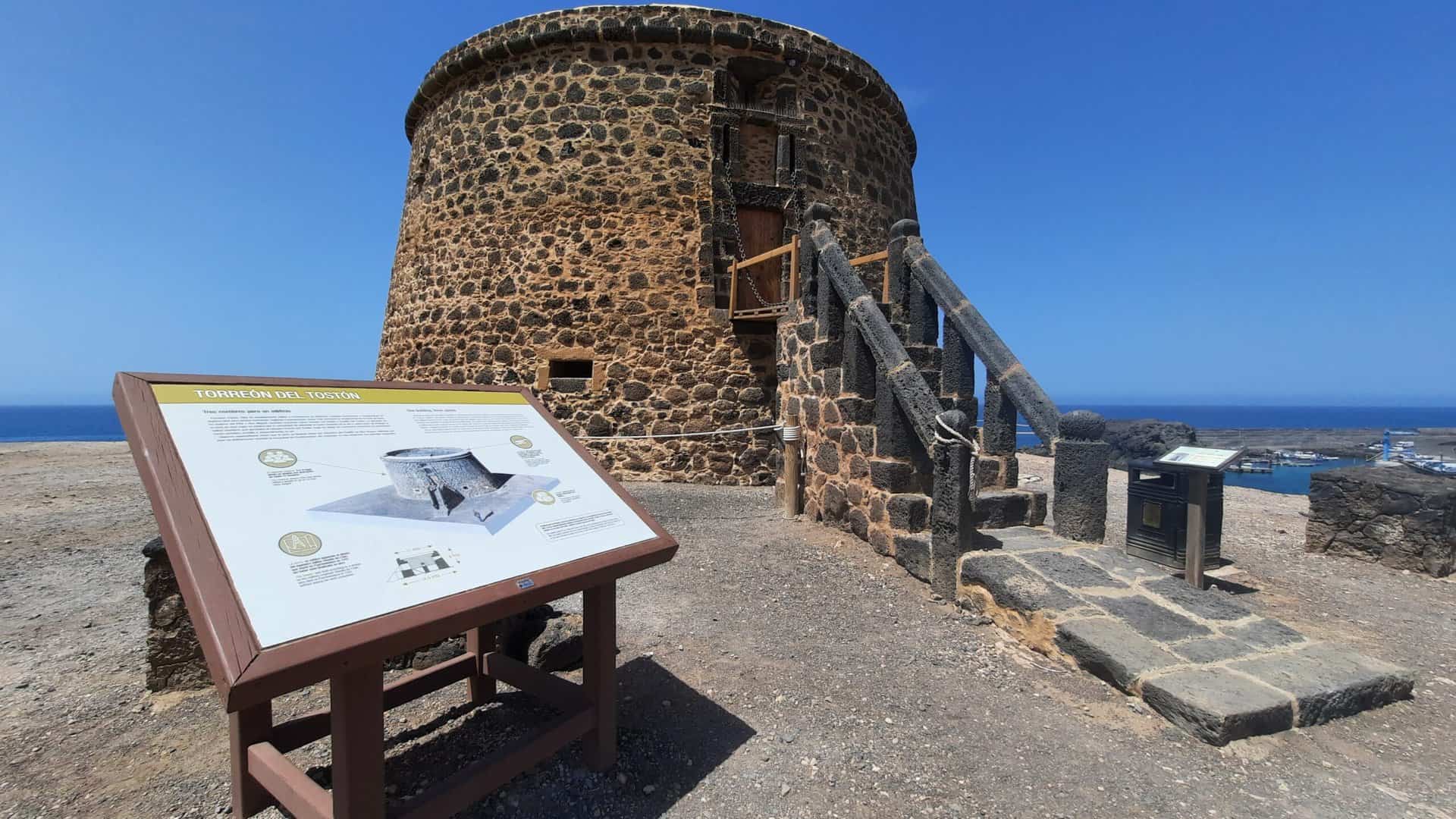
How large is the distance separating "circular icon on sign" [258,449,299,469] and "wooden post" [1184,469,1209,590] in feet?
17.6

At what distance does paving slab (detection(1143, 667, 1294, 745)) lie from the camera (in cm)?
280

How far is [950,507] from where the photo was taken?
4.40m

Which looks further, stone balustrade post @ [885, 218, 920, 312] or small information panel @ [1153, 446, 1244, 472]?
stone balustrade post @ [885, 218, 920, 312]

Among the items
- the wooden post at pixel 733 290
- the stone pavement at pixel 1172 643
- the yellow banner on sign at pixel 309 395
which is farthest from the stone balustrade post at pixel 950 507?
the wooden post at pixel 733 290

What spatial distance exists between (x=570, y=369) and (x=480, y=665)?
696 centimetres

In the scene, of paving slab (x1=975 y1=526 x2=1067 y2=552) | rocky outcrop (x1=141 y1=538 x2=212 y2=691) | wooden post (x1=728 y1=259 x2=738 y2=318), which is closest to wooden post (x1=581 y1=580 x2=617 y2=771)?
rocky outcrop (x1=141 y1=538 x2=212 y2=691)

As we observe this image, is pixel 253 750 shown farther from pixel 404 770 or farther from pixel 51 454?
pixel 51 454

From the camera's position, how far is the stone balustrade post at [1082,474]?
4473mm

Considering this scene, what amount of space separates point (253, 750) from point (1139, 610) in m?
4.25

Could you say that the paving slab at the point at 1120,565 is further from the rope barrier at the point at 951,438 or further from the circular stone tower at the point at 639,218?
the circular stone tower at the point at 639,218

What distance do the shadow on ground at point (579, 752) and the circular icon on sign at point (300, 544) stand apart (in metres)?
1.11

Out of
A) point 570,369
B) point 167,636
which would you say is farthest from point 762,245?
point 167,636

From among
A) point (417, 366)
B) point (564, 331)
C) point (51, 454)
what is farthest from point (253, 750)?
point (51, 454)

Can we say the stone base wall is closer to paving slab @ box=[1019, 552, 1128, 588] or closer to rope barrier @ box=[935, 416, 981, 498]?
rope barrier @ box=[935, 416, 981, 498]
